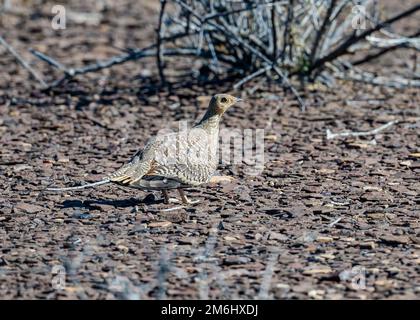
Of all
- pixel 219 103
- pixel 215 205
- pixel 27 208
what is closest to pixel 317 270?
pixel 215 205

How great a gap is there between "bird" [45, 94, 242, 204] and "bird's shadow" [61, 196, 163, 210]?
0.15 meters

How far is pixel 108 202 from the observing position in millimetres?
8117

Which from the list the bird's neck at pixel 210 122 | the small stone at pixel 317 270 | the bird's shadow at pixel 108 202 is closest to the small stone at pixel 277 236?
the small stone at pixel 317 270

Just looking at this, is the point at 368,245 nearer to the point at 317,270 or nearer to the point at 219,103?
the point at 317,270

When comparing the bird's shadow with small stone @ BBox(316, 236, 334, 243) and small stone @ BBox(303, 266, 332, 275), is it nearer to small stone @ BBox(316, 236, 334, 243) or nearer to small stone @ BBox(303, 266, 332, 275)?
small stone @ BBox(316, 236, 334, 243)

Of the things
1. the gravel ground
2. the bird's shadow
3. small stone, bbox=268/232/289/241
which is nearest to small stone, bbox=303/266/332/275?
the gravel ground

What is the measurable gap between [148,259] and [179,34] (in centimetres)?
523

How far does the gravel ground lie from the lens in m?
6.33

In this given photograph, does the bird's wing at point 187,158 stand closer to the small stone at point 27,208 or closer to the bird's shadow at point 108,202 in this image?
the bird's shadow at point 108,202

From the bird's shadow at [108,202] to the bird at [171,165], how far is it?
15 centimetres
